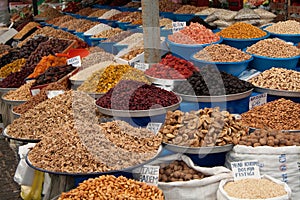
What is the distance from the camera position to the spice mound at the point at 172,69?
3439 millimetres

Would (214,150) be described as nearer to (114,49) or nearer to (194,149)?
(194,149)

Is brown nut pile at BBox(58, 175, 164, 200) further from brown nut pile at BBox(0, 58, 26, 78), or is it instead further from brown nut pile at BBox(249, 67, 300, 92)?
brown nut pile at BBox(0, 58, 26, 78)

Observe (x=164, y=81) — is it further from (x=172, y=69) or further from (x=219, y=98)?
(x=219, y=98)

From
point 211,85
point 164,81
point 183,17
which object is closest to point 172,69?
point 164,81

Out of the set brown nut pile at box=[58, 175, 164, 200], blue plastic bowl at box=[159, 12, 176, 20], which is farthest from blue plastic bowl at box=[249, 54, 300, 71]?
blue plastic bowl at box=[159, 12, 176, 20]

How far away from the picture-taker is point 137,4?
25.6 feet

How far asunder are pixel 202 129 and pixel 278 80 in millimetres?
1023

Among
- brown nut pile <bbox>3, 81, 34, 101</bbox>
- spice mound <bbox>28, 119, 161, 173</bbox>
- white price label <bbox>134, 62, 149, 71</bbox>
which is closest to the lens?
spice mound <bbox>28, 119, 161, 173</bbox>

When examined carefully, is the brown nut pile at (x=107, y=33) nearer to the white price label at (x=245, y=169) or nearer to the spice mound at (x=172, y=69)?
the spice mound at (x=172, y=69)

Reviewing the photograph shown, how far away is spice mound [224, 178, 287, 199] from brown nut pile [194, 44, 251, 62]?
1.46 m

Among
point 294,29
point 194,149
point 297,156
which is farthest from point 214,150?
point 294,29

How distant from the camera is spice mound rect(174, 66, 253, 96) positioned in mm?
3064

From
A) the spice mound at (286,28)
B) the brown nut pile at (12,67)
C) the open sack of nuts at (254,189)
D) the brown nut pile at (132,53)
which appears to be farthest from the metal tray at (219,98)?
the brown nut pile at (12,67)

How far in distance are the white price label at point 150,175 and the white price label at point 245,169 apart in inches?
15.9
